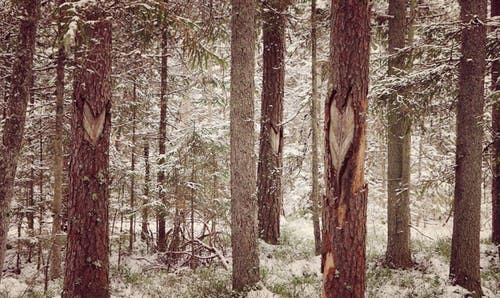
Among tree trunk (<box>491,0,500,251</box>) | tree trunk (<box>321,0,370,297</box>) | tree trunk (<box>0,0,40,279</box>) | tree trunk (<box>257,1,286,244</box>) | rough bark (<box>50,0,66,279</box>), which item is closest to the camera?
tree trunk (<box>321,0,370,297</box>)

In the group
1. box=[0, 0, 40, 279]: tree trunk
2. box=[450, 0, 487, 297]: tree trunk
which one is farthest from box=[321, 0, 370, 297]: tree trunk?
box=[0, 0, 40, 279]: tree trunk

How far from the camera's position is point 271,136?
40.7 ft

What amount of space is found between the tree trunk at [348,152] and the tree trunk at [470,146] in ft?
12.5

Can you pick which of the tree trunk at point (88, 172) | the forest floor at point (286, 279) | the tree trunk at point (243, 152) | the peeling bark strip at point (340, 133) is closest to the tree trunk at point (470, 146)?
the forest floor at point (286, 279)

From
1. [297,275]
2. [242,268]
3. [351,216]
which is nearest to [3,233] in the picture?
[242,268]

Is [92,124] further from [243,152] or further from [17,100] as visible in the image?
[243,152]

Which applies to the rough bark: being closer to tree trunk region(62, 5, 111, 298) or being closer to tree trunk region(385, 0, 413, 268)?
tree trunk region(62, 5, 111, 298)

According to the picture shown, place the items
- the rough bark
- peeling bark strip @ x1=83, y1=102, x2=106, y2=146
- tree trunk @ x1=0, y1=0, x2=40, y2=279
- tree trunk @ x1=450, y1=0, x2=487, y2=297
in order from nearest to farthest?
tree trunk @ x1=0, y1=0, x2=40, y2=279 < peeling bark strip @ x1=83, y1=102, x2=106, y2=146 < tree trunk @ x1=450, y1=0, x2=487, y2=297 < the rough bark

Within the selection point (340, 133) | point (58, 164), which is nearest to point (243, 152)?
point (340, 133)

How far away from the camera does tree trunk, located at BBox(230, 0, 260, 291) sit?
744 cm

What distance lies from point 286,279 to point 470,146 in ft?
16.5

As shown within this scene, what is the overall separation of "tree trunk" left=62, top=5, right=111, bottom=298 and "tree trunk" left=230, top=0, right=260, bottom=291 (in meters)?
2.41

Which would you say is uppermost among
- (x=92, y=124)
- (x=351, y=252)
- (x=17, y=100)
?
(x=17, y=100)

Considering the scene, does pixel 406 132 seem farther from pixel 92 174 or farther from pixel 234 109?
pixel 92 174
